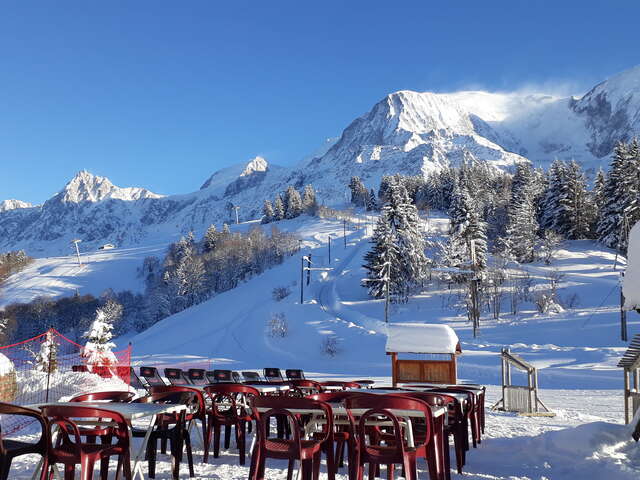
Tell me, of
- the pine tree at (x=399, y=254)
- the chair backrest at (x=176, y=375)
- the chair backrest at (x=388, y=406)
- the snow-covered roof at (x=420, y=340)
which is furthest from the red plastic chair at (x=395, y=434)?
the pine tree at (x=399, y=254)

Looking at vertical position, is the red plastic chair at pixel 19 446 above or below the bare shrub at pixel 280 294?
above

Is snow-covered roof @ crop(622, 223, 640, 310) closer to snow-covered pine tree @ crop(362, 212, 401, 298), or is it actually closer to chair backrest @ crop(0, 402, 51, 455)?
chair backrest @ crop(0, 402, 51, 455)

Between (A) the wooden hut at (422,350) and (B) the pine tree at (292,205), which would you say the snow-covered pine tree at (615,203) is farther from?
(B) the pine tree at (292,205)

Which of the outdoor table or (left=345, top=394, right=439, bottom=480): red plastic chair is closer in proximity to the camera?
(left=345, top=394, right=439, bottom=480): red plastic chair

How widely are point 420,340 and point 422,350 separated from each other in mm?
272

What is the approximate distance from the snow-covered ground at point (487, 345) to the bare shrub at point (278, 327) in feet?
1.34

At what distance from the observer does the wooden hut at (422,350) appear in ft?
43.5

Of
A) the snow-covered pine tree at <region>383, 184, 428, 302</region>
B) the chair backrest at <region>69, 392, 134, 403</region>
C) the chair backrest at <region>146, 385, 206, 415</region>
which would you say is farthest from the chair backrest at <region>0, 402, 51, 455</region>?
the snow-covered pine tree at <region>383, 184, 428, 302</region>

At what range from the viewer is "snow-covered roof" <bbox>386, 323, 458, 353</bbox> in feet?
43.4

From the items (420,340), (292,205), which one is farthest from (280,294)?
(292,205)

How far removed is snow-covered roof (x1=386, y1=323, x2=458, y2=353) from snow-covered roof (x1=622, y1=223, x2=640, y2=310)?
24.1ft

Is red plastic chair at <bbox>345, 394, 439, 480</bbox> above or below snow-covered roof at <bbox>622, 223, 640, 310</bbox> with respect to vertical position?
below

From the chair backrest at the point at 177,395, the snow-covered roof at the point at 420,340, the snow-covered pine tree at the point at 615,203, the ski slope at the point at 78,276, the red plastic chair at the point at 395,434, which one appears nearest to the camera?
the red plastic chair at the point at 395,434

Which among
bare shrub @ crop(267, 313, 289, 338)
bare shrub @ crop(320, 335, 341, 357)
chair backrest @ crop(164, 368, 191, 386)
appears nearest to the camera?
chair backrest @ crop(164, 368, 191, 386)
